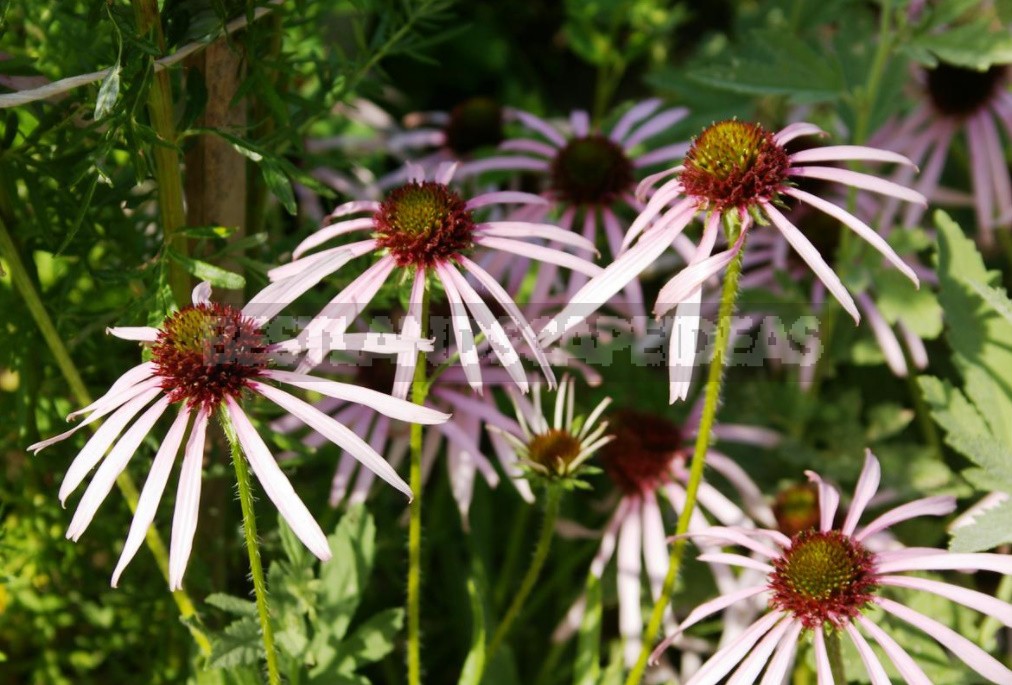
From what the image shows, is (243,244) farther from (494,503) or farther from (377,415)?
(494,503)

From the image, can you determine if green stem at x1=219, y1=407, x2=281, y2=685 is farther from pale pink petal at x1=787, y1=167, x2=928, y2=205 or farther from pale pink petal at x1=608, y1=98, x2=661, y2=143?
pale pink petal at x1=608, y1=98, x2=661, y2=143

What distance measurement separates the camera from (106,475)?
896mm

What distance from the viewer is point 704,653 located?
1.65 metres

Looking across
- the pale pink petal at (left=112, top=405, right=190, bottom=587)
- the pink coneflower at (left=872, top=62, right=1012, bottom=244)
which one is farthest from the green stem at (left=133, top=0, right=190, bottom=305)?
the pink coneflower at (left=872, top=62, right=1012, bottom=244)

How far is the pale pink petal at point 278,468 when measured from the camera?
87cm

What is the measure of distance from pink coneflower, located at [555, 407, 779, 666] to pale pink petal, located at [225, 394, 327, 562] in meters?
0.50

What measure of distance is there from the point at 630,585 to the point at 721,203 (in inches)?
21.8

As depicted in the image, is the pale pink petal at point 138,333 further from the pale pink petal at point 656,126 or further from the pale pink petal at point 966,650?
the pale pink petal at point 656,126

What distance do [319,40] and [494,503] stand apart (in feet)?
2.48

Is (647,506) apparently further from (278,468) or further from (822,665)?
(278,468)

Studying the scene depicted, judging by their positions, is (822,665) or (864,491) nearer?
(822,665)

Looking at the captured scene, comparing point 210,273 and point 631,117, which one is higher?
point 631,117

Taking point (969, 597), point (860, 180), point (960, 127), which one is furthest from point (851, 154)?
point (960, 127)

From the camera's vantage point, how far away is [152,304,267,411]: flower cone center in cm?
92
